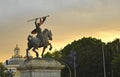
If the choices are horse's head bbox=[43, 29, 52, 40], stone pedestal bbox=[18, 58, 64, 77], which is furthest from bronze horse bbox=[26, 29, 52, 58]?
stone pedestal bbox=[18, 58, 64, 77]

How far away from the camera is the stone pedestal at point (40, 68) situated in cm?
4166

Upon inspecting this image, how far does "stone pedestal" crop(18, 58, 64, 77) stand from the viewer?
1640 inches

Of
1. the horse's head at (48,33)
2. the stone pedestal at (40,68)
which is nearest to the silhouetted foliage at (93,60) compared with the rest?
the horse's head at (48,33)

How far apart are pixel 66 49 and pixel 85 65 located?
55.4ft

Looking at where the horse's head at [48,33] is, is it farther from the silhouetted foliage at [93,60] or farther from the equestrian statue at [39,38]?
the silhouetted foliage at [93,60]

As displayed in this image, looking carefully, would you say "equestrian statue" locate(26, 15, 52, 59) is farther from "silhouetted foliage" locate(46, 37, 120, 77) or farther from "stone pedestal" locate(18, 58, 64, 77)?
"silhouetted foliage" locate(46, 37, 120, 77)

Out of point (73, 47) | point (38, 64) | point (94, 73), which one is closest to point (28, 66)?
point (38, 64)

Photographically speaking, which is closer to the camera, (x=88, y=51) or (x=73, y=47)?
(x=88, y=51)

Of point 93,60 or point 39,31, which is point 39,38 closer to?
point 39,31

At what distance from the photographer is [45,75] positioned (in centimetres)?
4200

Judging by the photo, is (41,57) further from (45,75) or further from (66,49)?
(66,49)

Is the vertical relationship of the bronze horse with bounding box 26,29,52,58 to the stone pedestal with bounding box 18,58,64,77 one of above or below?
above

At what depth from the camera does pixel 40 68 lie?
41.8 meters

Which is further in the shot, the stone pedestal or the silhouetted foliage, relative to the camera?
the silhouetted foliage
